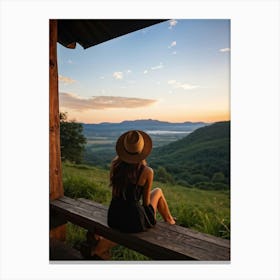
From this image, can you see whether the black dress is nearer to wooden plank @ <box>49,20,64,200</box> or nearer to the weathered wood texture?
the weathered wood texture

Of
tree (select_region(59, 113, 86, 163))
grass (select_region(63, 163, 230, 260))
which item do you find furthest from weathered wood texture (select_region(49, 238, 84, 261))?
tree (select_region(59, 113, 86, 163))

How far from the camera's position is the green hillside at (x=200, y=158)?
8.77 ft

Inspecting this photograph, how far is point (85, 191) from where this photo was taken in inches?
124

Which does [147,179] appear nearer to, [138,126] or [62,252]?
[138,126]

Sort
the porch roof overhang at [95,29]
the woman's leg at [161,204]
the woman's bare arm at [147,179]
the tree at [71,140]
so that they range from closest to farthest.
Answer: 1. the woman's bare arm at [147,179]
2. the woman's leg at [161,204]
3. the porch roof overhang at [95,29]
4. the tree at [71,140]

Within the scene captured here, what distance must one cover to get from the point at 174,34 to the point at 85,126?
113cm

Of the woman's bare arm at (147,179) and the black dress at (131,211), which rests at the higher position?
the woman's bare arm at (147,179)

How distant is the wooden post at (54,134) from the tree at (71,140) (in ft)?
0.19

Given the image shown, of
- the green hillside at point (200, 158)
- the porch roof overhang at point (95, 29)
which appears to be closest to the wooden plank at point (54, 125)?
the porch roof overhang at point (95, 29)

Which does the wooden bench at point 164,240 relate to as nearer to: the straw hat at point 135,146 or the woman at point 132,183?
the woman at point 132,183

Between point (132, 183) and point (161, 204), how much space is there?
0.40 m

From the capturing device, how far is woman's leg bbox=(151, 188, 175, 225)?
2651 millimetres
